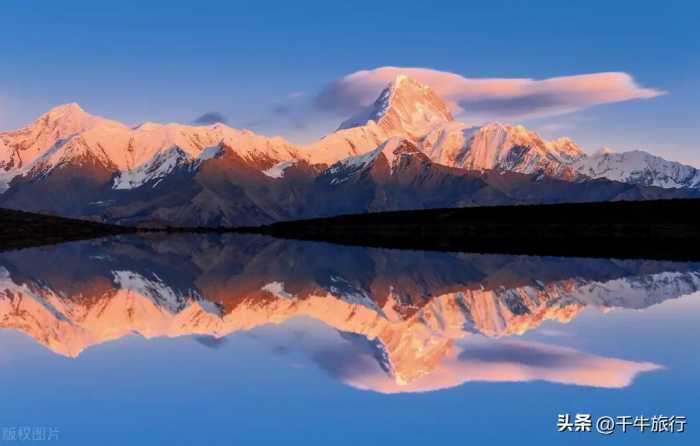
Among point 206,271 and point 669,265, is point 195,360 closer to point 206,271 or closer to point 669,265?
point 206,271

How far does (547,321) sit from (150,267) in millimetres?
61865

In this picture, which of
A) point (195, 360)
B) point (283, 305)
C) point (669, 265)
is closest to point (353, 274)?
point (283, 305)

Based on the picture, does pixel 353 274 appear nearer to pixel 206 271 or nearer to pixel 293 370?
pixel 206 271

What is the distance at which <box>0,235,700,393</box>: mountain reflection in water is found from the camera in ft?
105

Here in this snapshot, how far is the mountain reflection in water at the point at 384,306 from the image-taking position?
1261 inches

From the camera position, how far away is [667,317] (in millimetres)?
45750

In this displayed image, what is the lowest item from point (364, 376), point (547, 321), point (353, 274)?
point (364, 376)

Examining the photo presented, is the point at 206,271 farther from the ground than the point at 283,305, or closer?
farther from the ground

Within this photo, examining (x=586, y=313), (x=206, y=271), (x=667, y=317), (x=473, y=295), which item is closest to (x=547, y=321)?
(x=586, y=313)

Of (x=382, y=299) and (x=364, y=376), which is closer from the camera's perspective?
(x=364, y=376)

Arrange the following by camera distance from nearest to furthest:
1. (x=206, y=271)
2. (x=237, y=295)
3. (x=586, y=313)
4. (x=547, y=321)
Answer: (x=547, y=321) → (x=586, y=313) → (x=237, y=295) → (x=206, y=271)

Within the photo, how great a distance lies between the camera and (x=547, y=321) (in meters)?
43.8

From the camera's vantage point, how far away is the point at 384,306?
175ft

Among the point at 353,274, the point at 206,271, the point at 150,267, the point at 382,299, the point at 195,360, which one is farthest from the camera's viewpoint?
the point at 150,267
